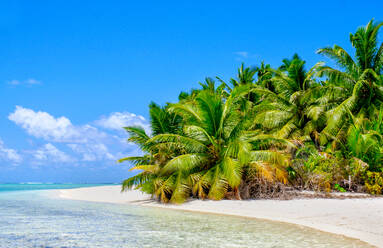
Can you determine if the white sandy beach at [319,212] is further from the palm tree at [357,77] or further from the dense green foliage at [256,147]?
the palm tree at [357,77]

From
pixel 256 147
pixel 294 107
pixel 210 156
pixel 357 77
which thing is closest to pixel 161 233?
pixel 210 156

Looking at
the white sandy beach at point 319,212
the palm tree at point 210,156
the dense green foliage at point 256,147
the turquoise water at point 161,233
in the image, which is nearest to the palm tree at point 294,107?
the dense green foliage at point 256,147

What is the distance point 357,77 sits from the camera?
19.2 metres

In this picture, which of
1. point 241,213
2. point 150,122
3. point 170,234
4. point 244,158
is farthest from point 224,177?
point 170,234

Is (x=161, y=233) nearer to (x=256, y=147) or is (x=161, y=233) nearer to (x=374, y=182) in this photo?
(x=256, y=147)

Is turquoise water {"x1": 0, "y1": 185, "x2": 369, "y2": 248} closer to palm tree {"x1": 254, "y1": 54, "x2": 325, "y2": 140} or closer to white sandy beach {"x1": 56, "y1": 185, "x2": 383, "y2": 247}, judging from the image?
white sandy beach {"x1": 56, "y1": 185, "x2": 383, "y2": 247}

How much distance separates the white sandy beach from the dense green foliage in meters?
0.72

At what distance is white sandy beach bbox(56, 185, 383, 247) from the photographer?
25.1 feet

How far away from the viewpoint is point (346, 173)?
14.9 metres

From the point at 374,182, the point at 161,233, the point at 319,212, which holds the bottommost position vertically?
the point at 161,233

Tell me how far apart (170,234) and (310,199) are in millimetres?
7510

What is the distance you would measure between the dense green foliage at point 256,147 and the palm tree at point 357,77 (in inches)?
2.0

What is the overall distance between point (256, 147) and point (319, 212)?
16.2 ft

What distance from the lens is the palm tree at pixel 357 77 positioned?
706 inches
